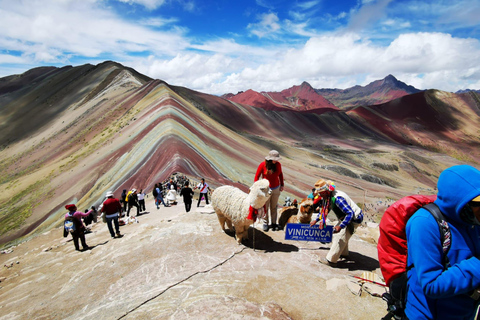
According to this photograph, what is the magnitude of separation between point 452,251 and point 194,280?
12.8 ft

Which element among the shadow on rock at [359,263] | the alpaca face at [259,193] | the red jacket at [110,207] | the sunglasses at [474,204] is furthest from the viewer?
the red jacket at [110,207]

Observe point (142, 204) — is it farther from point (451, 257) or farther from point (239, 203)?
point (451, 257)

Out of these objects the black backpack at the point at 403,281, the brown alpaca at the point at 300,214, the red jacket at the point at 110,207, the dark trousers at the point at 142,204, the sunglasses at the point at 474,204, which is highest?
the sunglasses at the point at 474,204

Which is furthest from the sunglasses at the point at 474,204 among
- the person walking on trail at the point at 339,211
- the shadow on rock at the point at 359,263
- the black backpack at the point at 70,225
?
the black backpack at the point at 70,225

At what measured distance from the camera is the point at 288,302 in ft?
13.0

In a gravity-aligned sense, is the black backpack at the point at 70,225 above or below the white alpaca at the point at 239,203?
below

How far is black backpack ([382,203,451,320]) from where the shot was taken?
1785 millimetres

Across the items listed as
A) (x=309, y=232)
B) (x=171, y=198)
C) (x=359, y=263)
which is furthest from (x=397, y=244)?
(x=171, y=198)

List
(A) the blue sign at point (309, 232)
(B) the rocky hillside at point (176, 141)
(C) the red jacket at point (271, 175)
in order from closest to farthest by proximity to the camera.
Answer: (A) the blue sign at point (309, 232), (C) the red jacket at point (271, 175), (B) the rocky hillside at point (176, 141)

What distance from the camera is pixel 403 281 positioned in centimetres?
225

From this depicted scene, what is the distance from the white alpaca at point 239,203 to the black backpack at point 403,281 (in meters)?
3.35

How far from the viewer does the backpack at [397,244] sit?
2.07 meters

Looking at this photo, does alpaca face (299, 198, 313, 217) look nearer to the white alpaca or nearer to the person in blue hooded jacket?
the white alpaca

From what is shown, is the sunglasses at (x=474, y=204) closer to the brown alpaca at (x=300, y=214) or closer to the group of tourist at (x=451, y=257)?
the group of tourist at (x=451, y=257)
